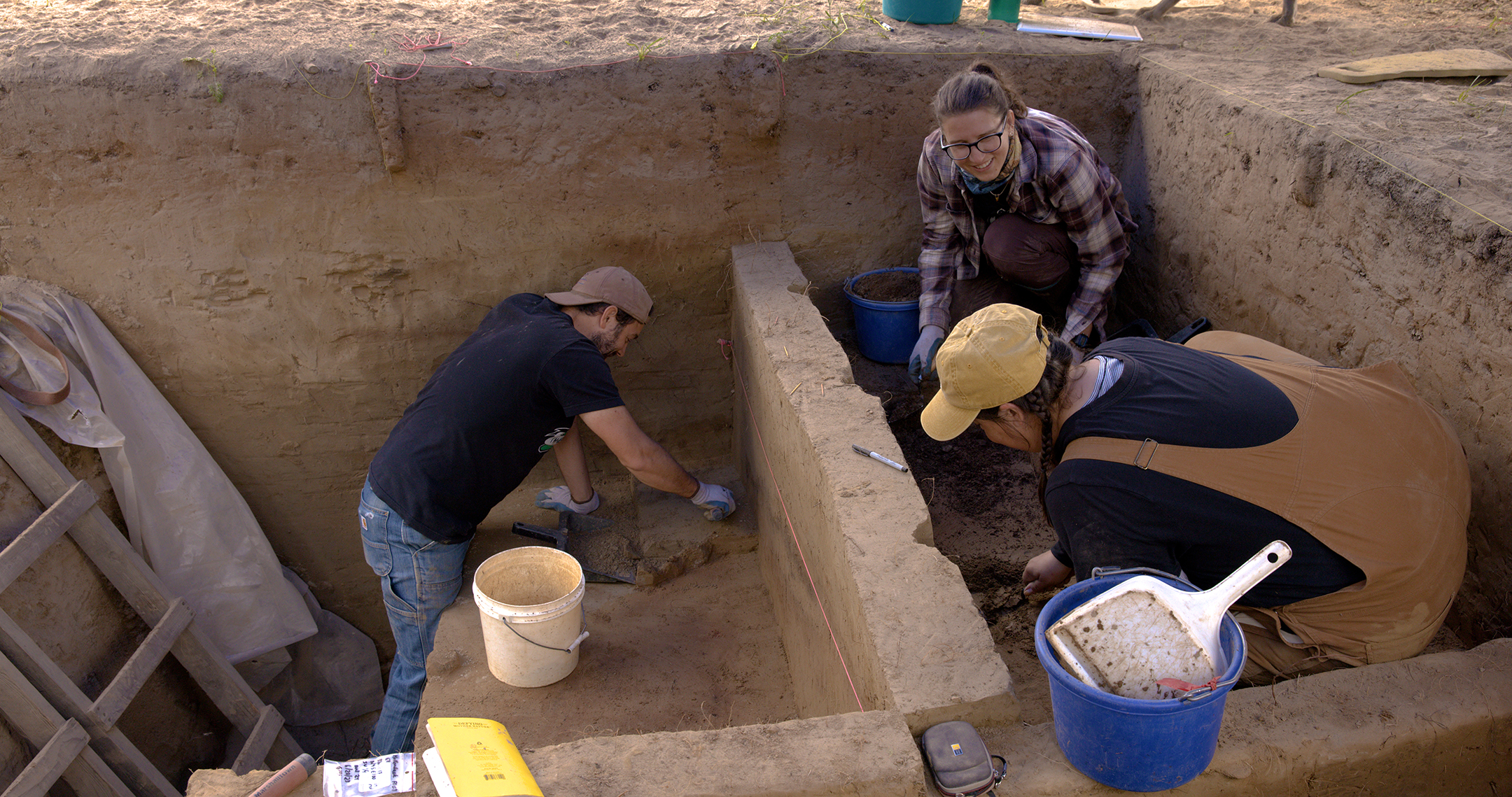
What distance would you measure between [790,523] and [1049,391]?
1250 millimetres

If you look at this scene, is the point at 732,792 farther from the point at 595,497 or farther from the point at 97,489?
the point at 97,489

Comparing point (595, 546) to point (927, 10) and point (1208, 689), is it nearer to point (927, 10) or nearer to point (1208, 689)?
point (1208, 689)

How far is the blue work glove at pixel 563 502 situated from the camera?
390 cm

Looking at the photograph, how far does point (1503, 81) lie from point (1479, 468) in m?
1.84

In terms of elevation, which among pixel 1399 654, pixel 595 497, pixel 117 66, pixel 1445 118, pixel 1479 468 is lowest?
pixel 595 497

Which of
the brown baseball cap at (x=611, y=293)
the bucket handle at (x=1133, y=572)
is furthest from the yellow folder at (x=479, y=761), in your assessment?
the brown baseball cap at (x=611, y=293)

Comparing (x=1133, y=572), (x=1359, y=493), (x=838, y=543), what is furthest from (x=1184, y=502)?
(x=838, y=543)

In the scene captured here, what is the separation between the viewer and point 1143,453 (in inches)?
76.1

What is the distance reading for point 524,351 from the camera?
3068 millimetres

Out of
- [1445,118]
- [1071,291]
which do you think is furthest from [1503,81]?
[1071,291]

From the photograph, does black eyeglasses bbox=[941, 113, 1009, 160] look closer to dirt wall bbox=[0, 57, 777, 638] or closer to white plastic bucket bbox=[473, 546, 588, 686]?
dirt wall bbox=[0, 57, 777, 638]

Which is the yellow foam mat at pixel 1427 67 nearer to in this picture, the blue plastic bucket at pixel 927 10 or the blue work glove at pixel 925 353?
the blue plastic bucket at pixel 927 10

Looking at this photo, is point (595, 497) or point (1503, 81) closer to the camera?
point (1503, 81)

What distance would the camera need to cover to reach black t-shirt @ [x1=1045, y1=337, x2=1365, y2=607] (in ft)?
6.28
